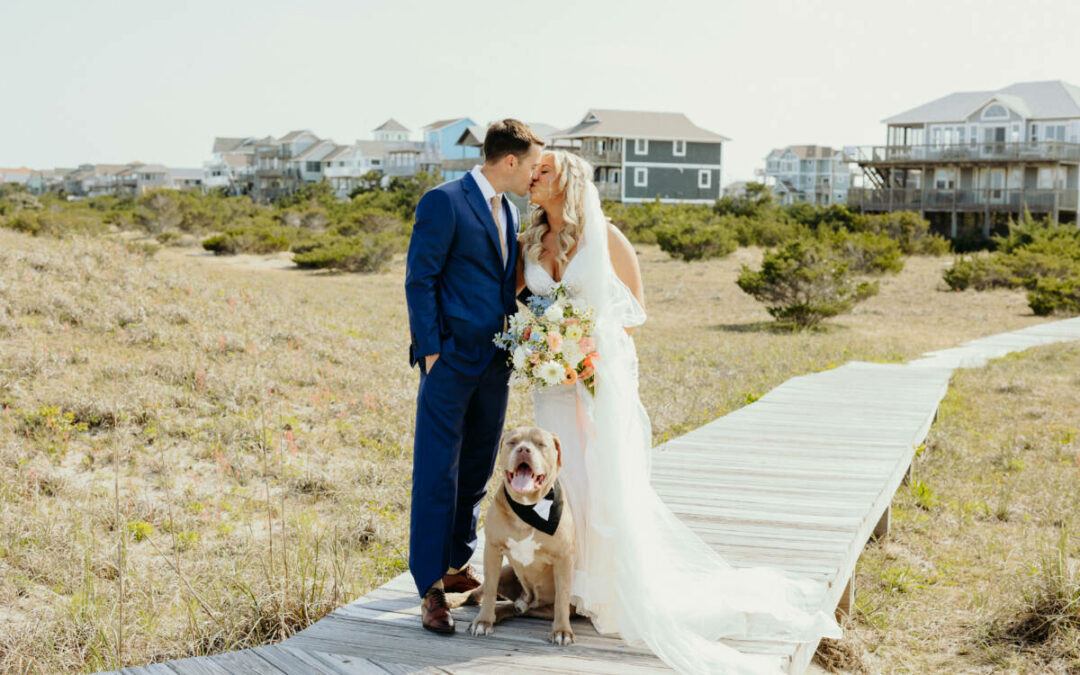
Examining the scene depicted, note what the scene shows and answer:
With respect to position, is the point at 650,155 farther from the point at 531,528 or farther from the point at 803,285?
the point at 531,528

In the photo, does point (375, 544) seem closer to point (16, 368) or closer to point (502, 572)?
point (502, 572)

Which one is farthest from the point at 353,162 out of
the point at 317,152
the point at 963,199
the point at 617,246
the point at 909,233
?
the point at 617,246

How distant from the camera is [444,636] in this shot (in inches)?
166

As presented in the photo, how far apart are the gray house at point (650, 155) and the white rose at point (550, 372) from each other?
6399 centimetres

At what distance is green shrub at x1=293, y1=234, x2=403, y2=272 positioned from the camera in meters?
30.4

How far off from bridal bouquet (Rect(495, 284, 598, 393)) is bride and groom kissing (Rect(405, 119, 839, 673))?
63 mm

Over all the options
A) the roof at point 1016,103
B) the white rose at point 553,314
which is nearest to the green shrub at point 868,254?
the white rose at point 553,314

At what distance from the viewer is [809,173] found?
12319 centimetres

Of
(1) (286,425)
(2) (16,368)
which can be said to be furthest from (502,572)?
(2) (16,368)

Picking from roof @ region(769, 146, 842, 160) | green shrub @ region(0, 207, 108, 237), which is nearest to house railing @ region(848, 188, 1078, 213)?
green shrub @ region(0, 207, 108, 237)

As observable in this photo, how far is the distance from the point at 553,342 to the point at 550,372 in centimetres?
13

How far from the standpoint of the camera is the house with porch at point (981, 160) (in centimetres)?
4850

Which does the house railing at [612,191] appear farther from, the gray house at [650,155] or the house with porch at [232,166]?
the house with porch at [232,166]

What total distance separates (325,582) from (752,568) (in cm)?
230
